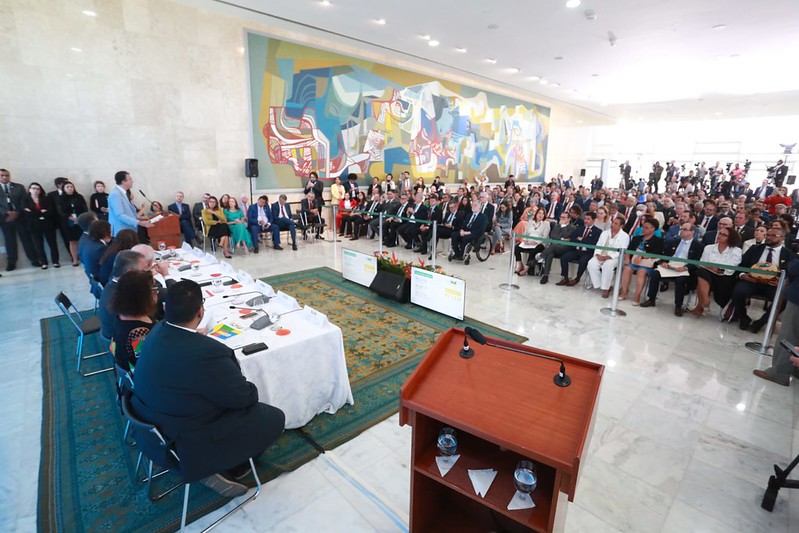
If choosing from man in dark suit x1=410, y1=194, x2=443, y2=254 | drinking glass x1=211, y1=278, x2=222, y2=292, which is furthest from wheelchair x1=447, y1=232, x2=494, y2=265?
drinking glass x1=211, y1=278, x2=222, y2=292

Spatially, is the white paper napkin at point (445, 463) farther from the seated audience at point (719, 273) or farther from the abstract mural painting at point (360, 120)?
the abstract mural painting at point (360, 120)

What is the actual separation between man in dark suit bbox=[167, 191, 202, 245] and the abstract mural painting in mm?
1917

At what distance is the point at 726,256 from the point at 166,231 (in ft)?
29.9

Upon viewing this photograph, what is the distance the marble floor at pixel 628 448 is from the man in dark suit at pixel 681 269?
524 millimetres

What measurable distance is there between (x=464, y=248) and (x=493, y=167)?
9.86m

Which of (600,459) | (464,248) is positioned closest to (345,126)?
(464,248)

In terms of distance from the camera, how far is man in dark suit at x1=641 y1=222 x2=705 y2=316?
17.3ft

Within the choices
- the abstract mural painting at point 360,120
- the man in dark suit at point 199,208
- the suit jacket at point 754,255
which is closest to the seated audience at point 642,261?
the suit jacket at point 754,255

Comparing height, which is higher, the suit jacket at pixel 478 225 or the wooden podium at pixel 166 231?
the suit jacket at pixel 478 225

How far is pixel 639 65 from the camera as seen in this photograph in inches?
401

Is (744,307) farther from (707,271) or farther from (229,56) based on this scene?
(229,56)

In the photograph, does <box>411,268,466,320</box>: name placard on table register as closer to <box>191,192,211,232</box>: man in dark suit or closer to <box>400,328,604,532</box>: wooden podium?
<box>400,328,604,532</box>: wooden podium

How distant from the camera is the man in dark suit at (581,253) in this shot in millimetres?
6223

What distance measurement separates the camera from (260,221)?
8.31m
